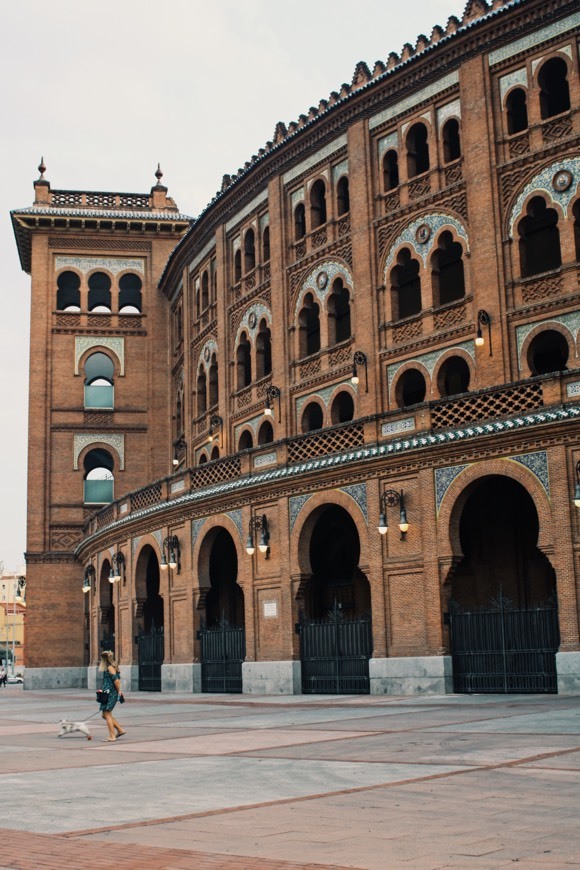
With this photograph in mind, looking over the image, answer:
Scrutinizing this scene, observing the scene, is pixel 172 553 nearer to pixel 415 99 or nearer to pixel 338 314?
pixel 338 314

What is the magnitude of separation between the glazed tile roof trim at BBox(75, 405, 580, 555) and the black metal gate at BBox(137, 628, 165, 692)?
14.5 feet

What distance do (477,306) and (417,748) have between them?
17.7 metres

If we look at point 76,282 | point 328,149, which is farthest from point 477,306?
point 76,282

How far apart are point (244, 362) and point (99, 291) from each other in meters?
15.6

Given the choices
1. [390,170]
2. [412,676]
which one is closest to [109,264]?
[390,170]

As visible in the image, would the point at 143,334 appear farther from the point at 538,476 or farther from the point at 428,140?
the point at 538,476

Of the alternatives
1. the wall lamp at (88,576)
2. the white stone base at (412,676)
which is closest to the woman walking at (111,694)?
the white stone base at (412,676)

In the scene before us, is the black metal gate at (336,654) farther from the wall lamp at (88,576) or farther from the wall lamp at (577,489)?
the wall lamp at (88,576)

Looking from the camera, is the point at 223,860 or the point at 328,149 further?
the point at 328,149

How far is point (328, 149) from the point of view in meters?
36.4

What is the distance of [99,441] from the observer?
52688 mm

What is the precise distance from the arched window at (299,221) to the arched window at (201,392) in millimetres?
9651

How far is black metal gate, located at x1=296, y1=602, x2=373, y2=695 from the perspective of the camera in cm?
2848

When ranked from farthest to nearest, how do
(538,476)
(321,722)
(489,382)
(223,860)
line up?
(489,382) < (538,476) < (321,722) < (223,860)
